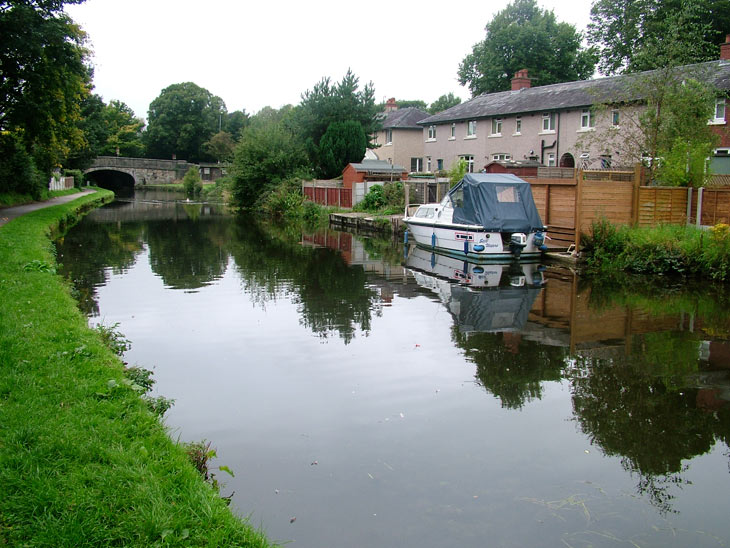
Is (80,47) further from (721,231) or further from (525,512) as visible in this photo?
(525,512)

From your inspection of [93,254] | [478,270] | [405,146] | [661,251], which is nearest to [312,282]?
[478,270]

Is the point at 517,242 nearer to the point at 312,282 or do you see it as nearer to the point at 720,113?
the point at 312,282

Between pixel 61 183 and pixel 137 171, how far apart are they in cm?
3354

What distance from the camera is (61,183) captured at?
56.4 meters

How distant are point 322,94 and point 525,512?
4158 cm

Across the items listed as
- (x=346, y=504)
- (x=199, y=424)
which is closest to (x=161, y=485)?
(x=346, y=504)

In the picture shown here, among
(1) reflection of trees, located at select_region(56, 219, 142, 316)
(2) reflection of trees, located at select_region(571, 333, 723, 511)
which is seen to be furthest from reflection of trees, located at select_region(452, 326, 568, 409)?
(1) reflection of trees, located at select_region(56, 219, 142, 316)

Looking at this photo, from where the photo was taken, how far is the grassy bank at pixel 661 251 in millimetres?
15961

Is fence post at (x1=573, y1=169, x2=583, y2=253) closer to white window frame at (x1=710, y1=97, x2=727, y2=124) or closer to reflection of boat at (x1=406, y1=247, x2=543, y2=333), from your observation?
reflection of boat at (x1=406, y1=247, x2=543, y2=333)

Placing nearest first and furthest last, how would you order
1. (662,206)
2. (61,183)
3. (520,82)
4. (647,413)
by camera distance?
1. (647,413)
2. (662,206)
3. (520,82)
4. (61,183)

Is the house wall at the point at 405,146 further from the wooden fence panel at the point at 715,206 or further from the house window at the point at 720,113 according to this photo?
the wooden fence panel at the point at 715,206

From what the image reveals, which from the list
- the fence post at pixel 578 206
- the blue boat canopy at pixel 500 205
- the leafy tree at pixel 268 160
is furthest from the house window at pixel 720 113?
the leafy tree at pixel 268 160

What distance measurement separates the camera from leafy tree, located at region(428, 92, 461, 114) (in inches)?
3393

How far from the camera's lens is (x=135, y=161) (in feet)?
289
